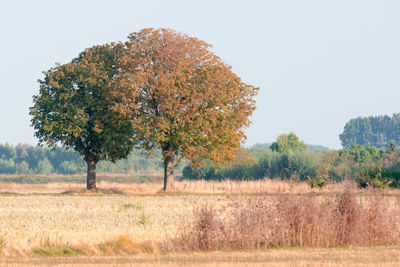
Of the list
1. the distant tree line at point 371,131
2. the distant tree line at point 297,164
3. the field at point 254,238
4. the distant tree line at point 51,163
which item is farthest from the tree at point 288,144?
the field at point 254,238

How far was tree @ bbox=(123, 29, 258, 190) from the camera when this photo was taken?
52.9m

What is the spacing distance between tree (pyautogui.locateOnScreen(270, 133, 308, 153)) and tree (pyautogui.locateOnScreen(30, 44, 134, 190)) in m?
70.7

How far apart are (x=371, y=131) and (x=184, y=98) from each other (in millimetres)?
140134

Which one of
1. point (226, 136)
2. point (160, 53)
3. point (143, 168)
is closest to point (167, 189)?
point (226, 136)

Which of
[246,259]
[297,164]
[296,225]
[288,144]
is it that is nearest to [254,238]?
[296,225]

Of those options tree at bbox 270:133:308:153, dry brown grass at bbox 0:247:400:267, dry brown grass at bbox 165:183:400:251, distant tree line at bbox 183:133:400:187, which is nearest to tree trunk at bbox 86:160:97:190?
distant tree line at bbox 183:133:400:187

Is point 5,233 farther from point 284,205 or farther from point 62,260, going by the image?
point 284,205

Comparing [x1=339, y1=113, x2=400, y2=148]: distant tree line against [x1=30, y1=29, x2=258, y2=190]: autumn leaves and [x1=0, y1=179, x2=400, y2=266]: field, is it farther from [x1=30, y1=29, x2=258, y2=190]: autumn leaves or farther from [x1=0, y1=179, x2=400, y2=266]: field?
[x1=0, y1=179, x2=400, y2=266]: field

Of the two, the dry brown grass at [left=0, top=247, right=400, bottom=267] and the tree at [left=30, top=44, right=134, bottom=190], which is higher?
the tree at [left=30, top=44, right=134, bottom=190]

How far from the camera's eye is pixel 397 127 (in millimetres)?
181750

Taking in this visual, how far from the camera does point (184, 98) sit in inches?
2163

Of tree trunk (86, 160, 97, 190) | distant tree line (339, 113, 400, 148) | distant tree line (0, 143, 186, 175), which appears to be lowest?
tree trunk (86, 160, 97, 190)

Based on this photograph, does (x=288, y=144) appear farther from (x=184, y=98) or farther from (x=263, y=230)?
(x=263, y=230)

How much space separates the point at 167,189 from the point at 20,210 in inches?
882
